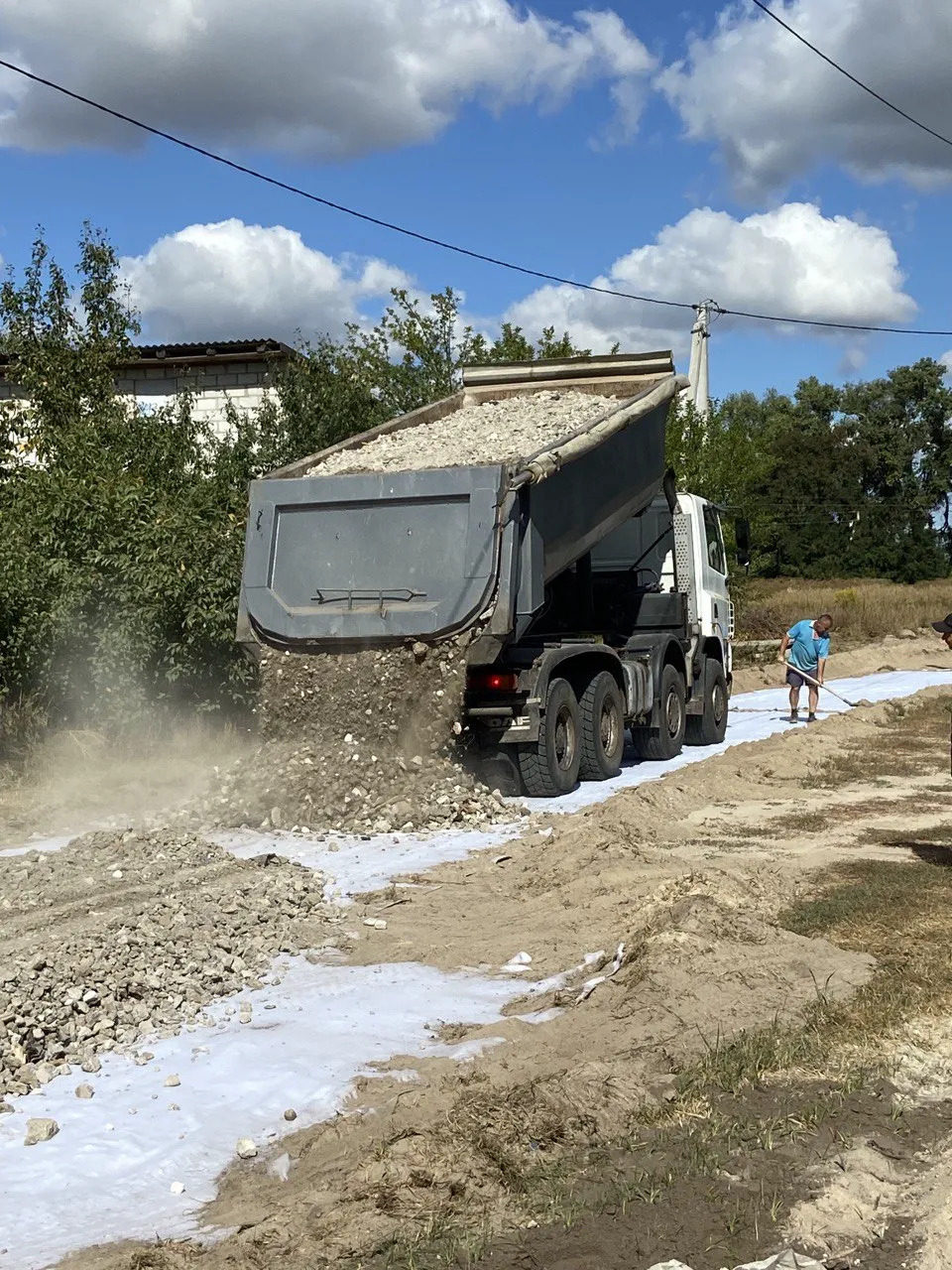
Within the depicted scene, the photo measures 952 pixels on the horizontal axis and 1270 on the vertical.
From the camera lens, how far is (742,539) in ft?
58.2

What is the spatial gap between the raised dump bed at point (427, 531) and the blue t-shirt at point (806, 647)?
6.28m

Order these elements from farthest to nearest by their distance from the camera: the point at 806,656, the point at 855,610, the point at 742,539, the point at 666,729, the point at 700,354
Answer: the point at 855,610
the point at 700,354
the point at 806,656
the point at 742,539
the point at 666,729

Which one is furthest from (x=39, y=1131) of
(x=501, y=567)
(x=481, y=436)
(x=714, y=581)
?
(x=714, y=581)

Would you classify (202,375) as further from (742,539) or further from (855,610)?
(855,610)

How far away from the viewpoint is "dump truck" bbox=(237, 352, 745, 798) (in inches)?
439

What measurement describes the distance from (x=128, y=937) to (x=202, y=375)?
1894 centimetres

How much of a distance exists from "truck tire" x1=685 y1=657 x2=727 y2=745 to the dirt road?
7.20 metres

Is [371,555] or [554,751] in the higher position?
[371,555]

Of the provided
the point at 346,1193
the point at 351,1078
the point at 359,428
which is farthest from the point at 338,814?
the point at 359,428

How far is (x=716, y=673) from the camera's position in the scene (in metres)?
16.6

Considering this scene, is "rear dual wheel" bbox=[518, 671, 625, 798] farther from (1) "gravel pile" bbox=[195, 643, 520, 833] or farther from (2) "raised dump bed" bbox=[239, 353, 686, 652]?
(2) "raised dump bed" bbox=[239, 353, 686, 652]

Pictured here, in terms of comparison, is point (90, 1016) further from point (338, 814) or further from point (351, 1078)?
point (338, 814)

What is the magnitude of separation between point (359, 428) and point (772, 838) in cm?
957

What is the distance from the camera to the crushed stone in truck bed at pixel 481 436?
12047 millimetres
